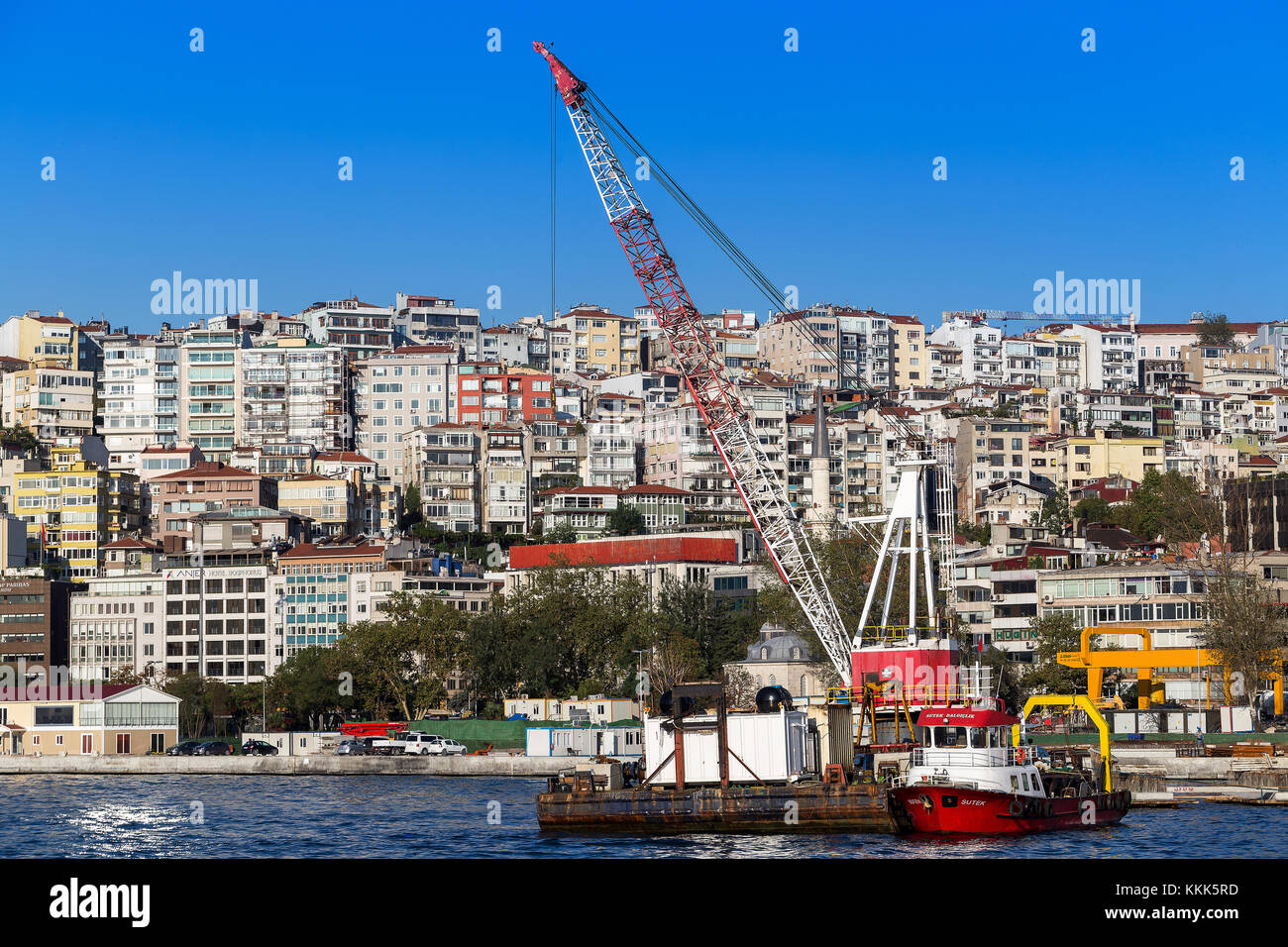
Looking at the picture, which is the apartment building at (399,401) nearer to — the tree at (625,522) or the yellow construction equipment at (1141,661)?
the tree at (625,522)

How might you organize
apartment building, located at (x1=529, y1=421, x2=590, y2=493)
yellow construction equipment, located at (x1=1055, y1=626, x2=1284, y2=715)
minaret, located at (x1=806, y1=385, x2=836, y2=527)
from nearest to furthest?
yellow construction equipment, located at (x1=1055, y1=626, x2=1284, y2=715) < minaret, located at (x1=806, y1=385, x2=836, y2=527) < apartment building, located at (x1=529, y1=421, x2=590, y2=493)

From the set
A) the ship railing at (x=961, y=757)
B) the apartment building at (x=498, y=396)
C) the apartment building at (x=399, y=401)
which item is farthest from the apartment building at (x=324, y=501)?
the ship railing at (x=961, y=757)

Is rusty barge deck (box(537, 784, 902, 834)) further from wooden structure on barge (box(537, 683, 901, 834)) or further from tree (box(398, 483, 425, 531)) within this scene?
tree (box(398, 483, 425, 531))

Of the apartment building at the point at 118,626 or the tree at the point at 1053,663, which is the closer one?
the tree at the point at 1053,663

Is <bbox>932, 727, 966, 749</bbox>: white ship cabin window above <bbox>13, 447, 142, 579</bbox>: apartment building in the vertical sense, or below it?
below

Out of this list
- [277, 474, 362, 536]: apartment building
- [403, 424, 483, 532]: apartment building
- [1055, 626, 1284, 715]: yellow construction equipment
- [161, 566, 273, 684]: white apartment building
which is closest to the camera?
[1055, 626, 1284, 715]: yellow construction equipment

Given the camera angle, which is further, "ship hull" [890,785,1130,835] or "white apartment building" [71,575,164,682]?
"white apartment building" [71,575,164,682]

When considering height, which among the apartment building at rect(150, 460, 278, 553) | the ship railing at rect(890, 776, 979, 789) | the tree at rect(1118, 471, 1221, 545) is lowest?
the ship railing at rect(890, 776, 979, 789)

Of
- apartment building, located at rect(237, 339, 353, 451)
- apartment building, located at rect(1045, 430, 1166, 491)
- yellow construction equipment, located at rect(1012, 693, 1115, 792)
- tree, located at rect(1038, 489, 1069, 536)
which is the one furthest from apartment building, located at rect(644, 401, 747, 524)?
yellow construction equipment, located at rect(1012, 693, 1115, 792)
